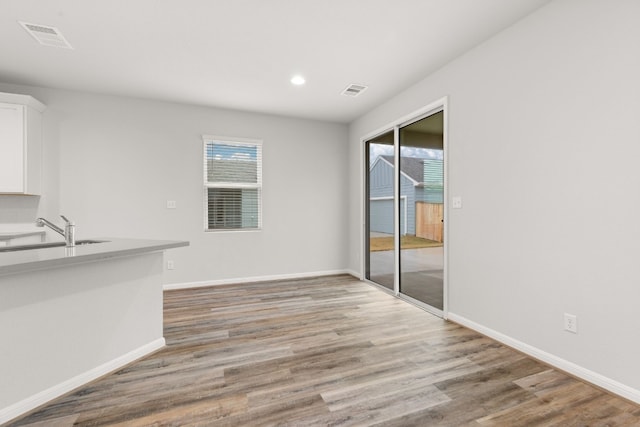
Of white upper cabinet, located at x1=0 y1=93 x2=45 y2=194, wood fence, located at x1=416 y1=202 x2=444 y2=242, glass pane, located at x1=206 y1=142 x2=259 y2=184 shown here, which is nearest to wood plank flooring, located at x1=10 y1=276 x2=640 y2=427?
wood fence, located at x1=416 y1=202 x2=444 y2=242

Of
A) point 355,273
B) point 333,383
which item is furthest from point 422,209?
point 333,383

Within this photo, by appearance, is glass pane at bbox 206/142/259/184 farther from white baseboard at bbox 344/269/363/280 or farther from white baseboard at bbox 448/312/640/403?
white baseboard at bbox 448/312/640/403

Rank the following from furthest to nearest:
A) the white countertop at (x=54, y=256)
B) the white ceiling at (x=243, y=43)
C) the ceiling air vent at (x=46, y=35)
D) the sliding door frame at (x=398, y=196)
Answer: the sliding door frame at (x=398, y=196) → the ceiling air vent at (x=46, y=35) → the white ceiling at (x=243, y=43) → the white countertop at (x=54, y=256)

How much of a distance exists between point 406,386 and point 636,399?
4.43 feet

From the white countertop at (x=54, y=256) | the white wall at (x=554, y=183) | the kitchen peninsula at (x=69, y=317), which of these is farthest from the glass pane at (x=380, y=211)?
the white countertop at (x=54, y=256)

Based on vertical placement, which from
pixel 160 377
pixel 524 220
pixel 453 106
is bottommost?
pixel 160 377

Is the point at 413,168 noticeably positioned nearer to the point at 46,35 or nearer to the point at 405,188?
the point at 405,188

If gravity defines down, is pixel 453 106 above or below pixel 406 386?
above

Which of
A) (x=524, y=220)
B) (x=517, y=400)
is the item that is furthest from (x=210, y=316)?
(x=524, y=220)

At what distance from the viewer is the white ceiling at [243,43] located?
7.58 feet

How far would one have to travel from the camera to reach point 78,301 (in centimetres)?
194

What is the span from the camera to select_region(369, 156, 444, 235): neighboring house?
3.53m

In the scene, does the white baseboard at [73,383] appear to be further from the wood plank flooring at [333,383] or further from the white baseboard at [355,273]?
the white baseboard at [355,273]

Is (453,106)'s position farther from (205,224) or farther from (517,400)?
(205,224)
